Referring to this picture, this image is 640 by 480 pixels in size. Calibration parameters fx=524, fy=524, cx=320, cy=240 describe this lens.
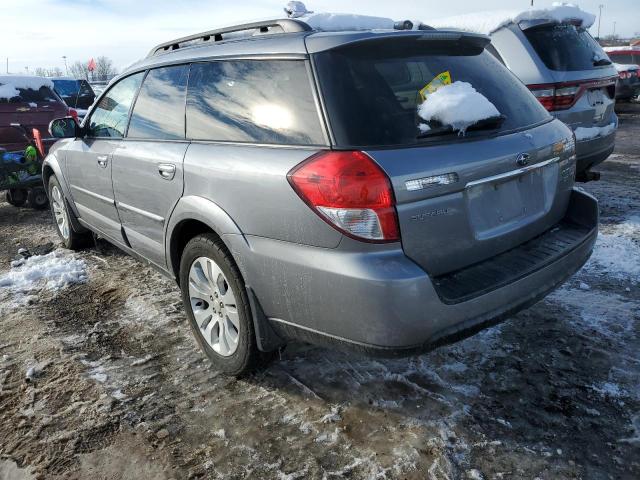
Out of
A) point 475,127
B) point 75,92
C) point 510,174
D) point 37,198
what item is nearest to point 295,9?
point 475,127

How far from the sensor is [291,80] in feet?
7.99

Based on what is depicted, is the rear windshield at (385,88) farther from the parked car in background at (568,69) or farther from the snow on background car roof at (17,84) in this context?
the snow on background car roof at (17,84)

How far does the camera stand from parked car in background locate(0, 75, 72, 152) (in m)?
7.29

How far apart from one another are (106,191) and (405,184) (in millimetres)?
2633

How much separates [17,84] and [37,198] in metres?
1.96

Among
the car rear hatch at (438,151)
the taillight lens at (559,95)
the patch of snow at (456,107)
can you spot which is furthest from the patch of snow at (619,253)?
the patch of snow at (456,107)

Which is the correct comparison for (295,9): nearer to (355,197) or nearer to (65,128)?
(65,128)

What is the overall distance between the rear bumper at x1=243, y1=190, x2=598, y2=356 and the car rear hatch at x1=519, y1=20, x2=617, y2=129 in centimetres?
313

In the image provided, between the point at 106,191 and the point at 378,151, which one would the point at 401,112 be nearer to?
the point at 378,151

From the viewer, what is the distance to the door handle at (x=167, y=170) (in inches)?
116

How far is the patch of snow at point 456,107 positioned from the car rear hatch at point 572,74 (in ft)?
9.79

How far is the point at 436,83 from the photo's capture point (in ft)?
8.17

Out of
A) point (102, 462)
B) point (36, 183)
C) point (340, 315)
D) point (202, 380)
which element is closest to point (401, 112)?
point (340, 315)

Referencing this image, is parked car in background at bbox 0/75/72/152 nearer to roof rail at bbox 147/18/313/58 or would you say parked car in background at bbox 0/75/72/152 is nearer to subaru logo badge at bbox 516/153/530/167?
roof rail at bbox 147/18/313/58
